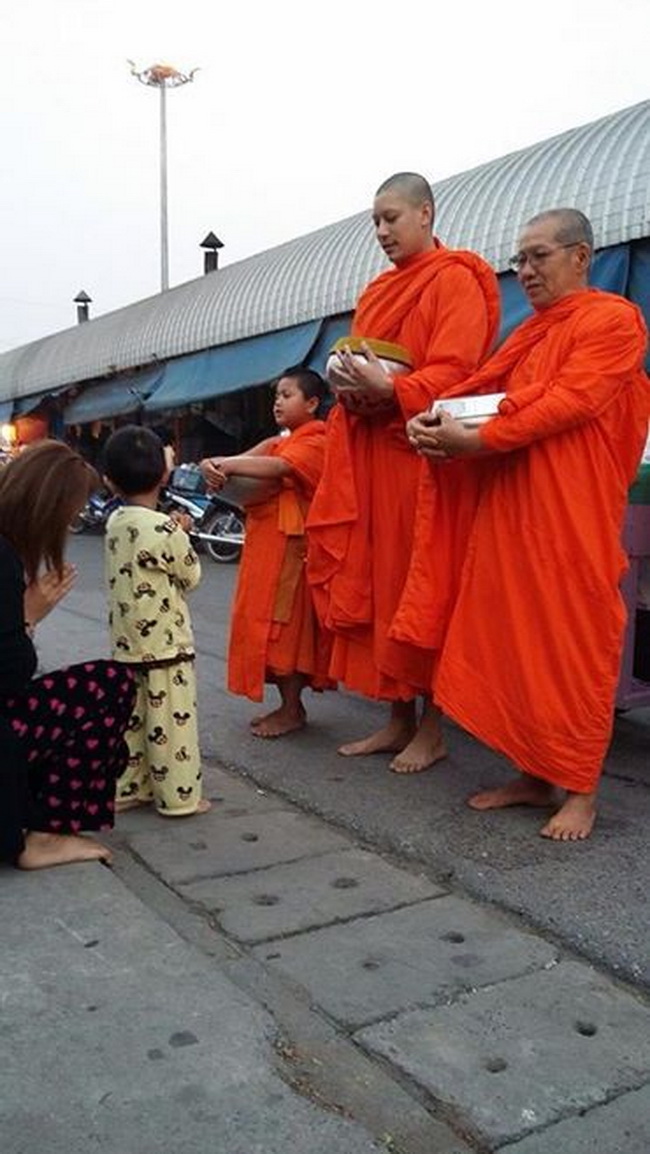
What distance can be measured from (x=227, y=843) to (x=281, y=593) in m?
1.09

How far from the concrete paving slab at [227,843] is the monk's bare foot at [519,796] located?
17.8 inches

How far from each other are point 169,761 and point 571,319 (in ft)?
5.34

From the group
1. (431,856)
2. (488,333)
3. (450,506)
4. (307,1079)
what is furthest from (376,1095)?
(488,333)

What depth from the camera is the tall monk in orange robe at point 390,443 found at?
3.22m

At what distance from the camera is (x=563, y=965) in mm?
2197

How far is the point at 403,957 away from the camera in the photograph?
7.29 ft

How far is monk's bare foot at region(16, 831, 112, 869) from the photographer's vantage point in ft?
8.57

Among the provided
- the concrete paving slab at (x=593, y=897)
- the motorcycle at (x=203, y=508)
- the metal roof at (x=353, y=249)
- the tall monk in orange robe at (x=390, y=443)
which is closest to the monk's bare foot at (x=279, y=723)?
the tall monk in orange robe at (x=390, y=443)

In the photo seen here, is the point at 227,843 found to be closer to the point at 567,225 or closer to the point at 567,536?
the point at 567,536

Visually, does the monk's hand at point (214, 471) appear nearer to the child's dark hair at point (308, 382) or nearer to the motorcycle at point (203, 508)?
the child's dark hair at point (308, 382)

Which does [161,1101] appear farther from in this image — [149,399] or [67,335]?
[67,335]

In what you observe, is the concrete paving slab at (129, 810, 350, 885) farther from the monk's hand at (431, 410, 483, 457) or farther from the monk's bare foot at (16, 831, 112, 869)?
the monk's hand at (431, 410, 483, 457)

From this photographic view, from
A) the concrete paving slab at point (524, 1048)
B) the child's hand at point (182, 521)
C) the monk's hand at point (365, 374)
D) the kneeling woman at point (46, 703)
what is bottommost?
the concrete paving slab at point (524, 1048)

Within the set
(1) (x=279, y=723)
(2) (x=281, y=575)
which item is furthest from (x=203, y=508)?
(2) (x=281, y=575)
